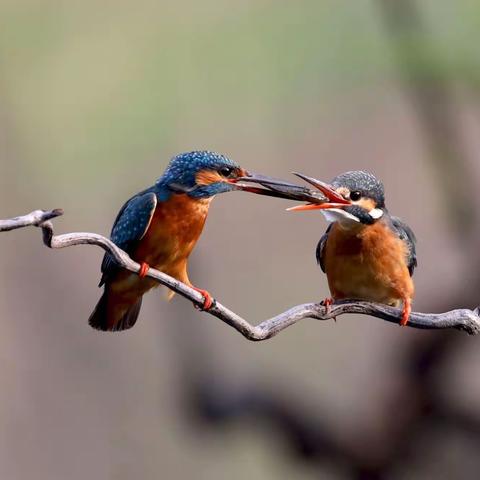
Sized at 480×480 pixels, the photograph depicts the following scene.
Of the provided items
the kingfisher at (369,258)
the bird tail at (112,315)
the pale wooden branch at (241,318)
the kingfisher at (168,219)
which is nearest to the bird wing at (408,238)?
the kingfisher at (369,258)

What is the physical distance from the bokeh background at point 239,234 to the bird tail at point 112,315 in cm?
101

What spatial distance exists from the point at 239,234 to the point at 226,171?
91.6 inches

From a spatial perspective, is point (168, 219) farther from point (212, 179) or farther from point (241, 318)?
point (241, 318)

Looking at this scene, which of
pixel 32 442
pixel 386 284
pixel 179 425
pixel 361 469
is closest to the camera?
pixel 386 284

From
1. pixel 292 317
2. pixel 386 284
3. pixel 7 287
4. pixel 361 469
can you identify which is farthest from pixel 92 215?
pixel 292 317

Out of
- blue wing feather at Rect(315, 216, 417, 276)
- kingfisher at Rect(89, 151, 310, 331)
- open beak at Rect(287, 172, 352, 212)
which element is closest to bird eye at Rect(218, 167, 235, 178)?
kingfisher at Rect(89, 151, 310, 331)

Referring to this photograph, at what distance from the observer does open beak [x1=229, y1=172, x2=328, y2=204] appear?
147 centimetres

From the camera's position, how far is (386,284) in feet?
6.70

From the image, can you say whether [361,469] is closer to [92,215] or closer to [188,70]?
[92,215]

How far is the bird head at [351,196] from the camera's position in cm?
177

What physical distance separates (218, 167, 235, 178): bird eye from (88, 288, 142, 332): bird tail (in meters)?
0.53

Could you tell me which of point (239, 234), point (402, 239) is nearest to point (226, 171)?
point (402, 239)

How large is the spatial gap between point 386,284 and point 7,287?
2.31m

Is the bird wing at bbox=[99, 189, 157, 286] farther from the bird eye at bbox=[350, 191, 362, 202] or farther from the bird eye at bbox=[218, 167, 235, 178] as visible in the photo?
the bird eye at bbox=[350, 191, 362, 202]
